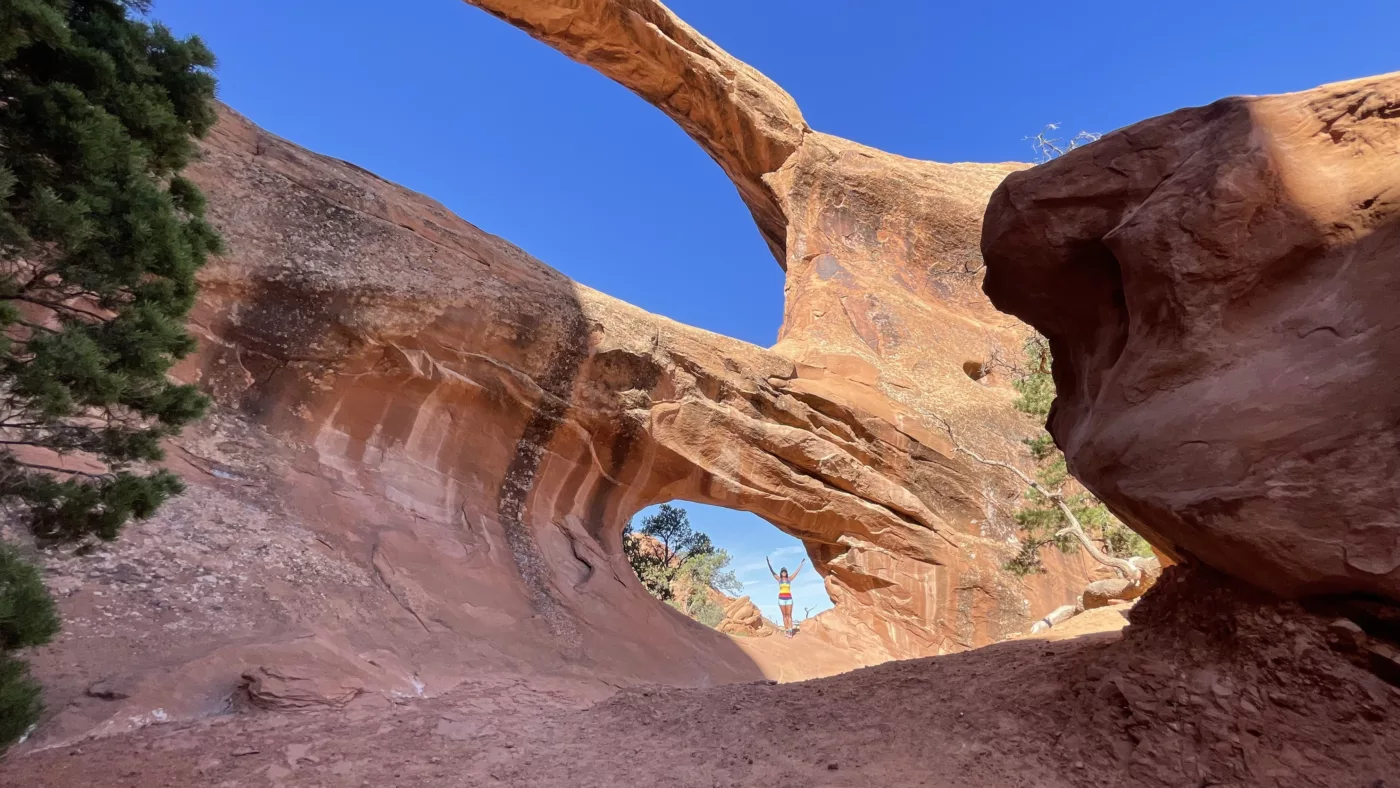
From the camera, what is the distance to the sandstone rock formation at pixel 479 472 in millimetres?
7855

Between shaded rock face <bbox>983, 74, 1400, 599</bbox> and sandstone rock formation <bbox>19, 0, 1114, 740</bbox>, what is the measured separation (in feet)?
22.5

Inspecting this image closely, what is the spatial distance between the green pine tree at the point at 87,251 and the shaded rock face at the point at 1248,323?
586 centimetres

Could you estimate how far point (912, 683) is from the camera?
6.35 meters

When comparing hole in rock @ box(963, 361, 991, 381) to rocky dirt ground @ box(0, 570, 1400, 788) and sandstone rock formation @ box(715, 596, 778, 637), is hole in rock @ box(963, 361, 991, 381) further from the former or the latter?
rocky dirt ground @ box(0, 570, 1400, 788)

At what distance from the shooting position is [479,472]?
13188mm

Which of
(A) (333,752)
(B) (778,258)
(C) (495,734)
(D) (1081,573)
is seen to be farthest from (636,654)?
(B) (778,258)

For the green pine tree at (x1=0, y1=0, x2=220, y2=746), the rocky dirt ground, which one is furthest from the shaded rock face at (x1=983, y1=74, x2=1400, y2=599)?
the green pine tree at (x1=0, y1=0, x2=220, y2=746)

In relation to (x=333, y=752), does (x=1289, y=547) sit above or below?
above

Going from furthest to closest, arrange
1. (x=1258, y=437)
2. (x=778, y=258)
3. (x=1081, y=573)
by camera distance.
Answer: (x=778, y=258) < (x=1081, y=573) < (x=1258, y=437)

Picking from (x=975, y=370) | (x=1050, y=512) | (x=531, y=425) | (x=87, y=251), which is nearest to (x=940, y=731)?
(x=87, y=251)

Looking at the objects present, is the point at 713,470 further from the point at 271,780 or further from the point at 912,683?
the point at 271,780

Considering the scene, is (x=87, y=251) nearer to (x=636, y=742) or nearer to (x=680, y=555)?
(x=636, y=742)

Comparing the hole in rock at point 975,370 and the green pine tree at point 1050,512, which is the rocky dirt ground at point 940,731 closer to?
the green pine tree at point 1050,512

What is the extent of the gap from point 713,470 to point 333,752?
10.6 meters
